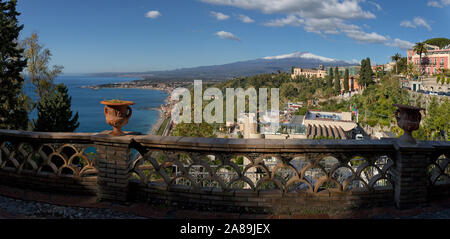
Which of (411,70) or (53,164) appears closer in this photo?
(53,164)

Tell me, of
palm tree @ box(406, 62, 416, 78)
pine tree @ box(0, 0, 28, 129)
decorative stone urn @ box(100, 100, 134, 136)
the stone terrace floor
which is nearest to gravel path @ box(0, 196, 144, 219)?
the stone terrace floor

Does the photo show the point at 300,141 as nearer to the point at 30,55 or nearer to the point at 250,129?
the point at 30,55

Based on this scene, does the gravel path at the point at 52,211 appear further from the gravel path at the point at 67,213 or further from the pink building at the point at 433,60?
the pink building at the point at 433,60

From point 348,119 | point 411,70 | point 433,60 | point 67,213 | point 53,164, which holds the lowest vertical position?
point 348,119

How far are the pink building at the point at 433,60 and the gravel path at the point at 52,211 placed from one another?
63263mm

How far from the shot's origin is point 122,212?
349 centimetres

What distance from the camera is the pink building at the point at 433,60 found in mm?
53719

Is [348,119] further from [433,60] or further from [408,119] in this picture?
[408,119]

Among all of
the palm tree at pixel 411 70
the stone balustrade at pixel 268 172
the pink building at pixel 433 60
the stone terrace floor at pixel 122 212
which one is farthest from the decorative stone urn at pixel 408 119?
the pink building at pixel 433 60

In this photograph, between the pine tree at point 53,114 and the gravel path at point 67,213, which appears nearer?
the gravel path at point 67,213

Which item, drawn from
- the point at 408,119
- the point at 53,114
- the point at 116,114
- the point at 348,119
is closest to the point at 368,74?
the point at 348,119

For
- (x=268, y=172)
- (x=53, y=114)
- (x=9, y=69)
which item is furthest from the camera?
(x=53, y=114)

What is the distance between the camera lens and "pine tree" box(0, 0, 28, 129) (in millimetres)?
15938

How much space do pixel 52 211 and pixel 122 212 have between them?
80cm
